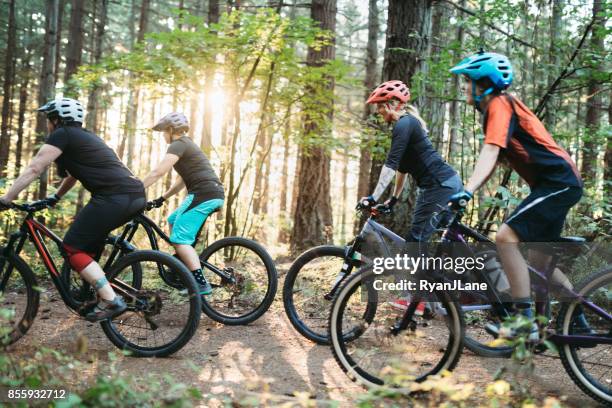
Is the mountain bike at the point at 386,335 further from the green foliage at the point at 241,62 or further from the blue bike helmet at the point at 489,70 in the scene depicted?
the green foliage at the point at 241,62

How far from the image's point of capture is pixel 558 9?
6.92 metres

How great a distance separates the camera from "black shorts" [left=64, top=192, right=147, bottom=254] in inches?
173

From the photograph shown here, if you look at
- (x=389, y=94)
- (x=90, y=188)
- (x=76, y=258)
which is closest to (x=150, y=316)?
(x=76, y=258)

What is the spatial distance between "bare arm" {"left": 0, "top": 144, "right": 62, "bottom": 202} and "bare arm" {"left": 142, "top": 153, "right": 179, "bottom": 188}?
913mm

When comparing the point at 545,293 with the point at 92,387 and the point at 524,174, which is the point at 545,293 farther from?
the point at 92,387

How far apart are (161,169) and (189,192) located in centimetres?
54

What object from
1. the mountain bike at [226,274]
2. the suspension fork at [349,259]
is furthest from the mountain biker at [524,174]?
the mountain bike at [226,274]

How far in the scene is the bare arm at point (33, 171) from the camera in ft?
13.8

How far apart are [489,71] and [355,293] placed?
6.34 ft

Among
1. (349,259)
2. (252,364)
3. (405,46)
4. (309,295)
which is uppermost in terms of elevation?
(405,46)

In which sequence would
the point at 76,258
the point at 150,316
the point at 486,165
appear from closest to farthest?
the point at 486,165
the point at 76,258
the point at 150,316

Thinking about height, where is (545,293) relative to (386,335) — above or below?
above

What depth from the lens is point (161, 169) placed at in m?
5.20

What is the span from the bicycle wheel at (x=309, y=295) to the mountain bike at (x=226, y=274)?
347 millimetres
